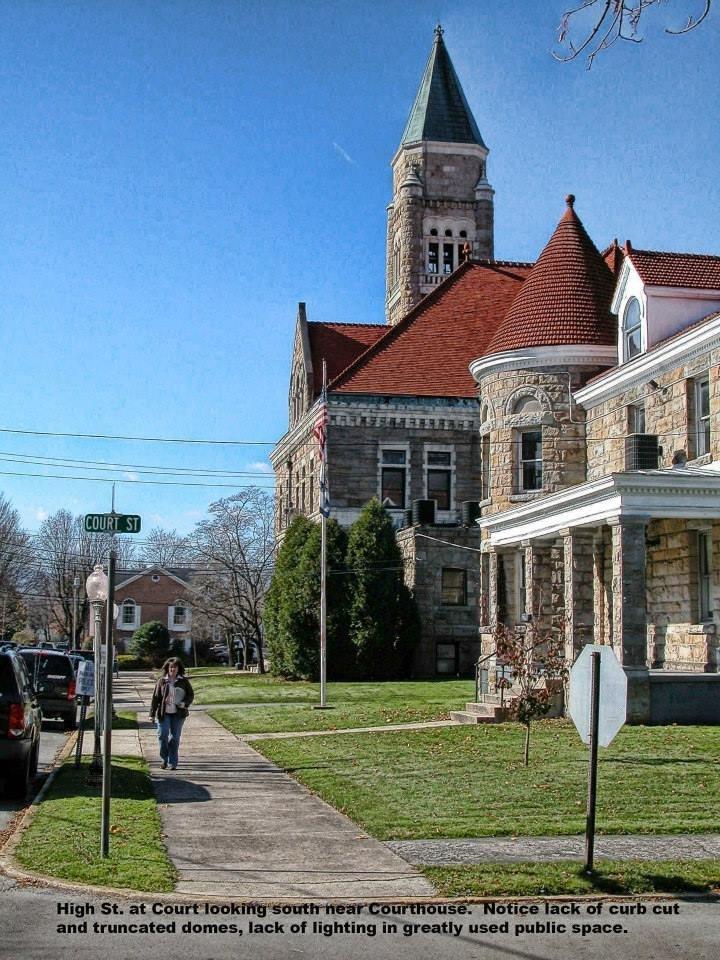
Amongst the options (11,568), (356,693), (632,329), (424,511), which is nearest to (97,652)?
(632,329)

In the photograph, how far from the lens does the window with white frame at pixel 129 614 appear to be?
94938 mm

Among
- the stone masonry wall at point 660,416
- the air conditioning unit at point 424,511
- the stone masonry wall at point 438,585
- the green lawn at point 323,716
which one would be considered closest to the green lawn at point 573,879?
the green lawn at point 323,716

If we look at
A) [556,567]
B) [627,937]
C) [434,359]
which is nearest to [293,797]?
[627,937]

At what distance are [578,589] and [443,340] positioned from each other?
23.7 meters

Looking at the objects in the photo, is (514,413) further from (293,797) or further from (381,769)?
(293,797)

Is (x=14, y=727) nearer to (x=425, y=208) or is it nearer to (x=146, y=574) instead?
(x=425, y=208)

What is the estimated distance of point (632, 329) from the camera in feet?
93.4

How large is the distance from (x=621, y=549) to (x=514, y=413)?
957 cm

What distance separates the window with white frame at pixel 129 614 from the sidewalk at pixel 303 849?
81.1 m

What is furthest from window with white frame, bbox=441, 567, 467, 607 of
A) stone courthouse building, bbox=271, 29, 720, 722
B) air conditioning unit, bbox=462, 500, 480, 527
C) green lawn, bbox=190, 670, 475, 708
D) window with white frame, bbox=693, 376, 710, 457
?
window with white frame, bbox=693, 376, 710, 457

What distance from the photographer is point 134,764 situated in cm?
1817

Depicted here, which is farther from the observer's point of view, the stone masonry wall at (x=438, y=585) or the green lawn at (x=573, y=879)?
the stone masonry wall at (x=438, y=585)

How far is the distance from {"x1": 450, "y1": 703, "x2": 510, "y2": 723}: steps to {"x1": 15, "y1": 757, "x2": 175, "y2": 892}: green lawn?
9.29 meters

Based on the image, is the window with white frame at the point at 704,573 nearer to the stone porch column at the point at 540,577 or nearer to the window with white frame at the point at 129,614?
the stone porch column at the point at 540,577
